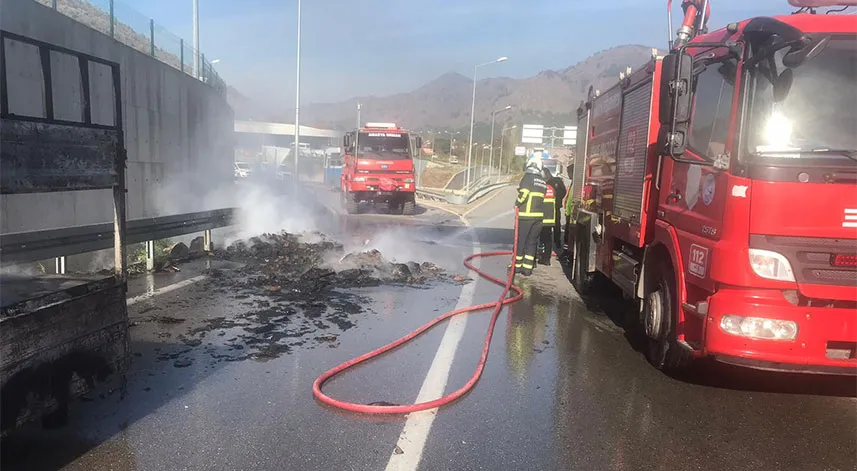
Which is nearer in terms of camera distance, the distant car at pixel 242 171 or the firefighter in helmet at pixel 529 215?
the firefighter in helmet at pixel 529 215

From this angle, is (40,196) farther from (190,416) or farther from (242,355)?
(190,416)

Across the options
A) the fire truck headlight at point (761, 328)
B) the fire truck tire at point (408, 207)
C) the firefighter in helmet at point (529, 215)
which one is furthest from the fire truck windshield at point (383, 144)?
the fire truck headlight at point (761, 328)

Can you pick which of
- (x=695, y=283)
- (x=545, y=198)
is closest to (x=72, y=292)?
(x=695, y=283)

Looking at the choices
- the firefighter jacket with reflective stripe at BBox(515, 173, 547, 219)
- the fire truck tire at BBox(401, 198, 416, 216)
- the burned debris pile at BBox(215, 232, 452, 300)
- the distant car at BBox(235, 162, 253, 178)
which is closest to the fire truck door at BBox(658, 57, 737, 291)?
the firefighter jacket with reflective stripe at BBox(515, 173, 547, 219)

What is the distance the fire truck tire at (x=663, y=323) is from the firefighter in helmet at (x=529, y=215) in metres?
3.92

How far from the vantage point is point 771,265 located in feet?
11.7

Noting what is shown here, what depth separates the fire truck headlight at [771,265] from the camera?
3.55 m

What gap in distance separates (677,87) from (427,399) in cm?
282

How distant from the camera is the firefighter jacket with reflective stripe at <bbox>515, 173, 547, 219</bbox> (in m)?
8.89

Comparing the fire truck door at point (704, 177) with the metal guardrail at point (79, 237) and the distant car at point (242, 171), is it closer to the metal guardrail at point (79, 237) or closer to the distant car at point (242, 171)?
the metal guardrail at point (79, 237)

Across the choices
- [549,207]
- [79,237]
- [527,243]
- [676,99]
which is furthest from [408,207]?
[676,99]

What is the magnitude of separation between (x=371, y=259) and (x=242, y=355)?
168 inches

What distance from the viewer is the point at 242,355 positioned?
4.93 metres

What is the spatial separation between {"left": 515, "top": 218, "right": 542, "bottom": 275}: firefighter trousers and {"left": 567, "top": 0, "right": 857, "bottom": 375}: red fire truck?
430 centimetres
